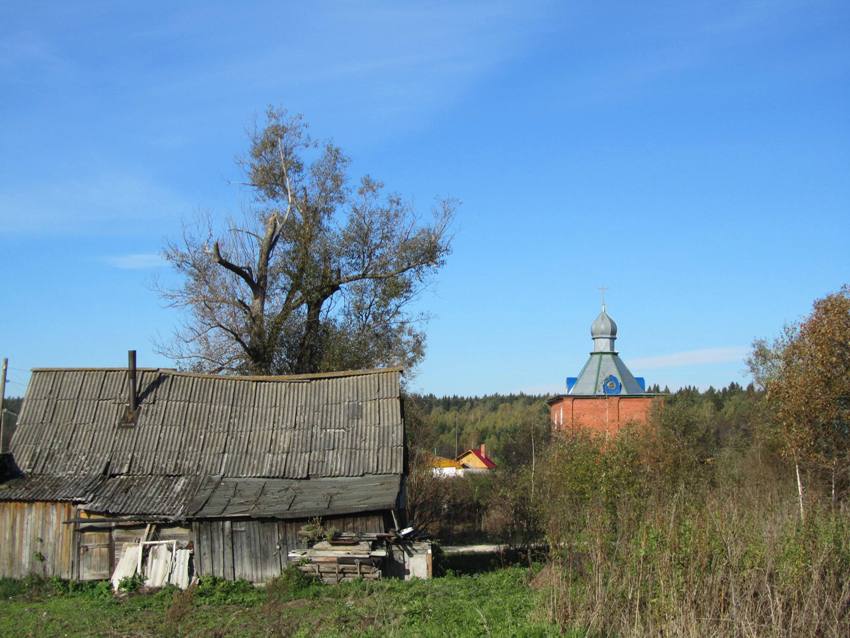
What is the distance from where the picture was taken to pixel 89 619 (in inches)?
607

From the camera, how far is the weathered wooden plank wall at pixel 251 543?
19.0 meters

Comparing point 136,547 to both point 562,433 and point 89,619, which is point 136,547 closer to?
point 89,619

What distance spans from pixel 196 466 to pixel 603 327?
41.3 meters

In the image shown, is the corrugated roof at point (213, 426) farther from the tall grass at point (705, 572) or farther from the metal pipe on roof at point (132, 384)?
the tall grass at point (705, 572)

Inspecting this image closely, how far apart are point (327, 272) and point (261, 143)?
5488 millimetres

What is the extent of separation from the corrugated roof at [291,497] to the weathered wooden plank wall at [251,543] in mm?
279

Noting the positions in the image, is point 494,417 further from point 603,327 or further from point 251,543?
point 251,543

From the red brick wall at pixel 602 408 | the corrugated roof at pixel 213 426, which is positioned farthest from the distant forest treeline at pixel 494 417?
the corrugated roof at pixel 213 426

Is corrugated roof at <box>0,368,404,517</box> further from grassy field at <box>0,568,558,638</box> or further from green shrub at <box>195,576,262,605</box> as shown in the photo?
grassy field at <box>0,568,558,638</box>

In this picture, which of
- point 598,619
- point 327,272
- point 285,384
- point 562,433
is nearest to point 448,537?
point 562,433

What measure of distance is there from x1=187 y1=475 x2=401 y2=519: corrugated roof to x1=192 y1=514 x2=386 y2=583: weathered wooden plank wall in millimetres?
279

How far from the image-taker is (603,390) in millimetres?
56906

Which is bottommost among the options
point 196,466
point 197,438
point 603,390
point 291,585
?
point 291,585

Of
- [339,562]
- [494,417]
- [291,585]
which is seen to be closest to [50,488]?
[291,585]
